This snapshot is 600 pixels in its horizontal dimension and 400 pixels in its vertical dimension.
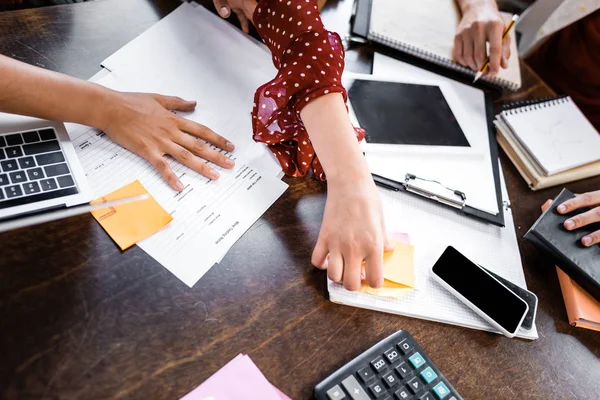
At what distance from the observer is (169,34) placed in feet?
2.52

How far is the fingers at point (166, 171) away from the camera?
597 millimetres

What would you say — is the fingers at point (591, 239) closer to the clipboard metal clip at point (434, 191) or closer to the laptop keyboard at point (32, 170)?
the clipboard metal clip at point (434, 191)

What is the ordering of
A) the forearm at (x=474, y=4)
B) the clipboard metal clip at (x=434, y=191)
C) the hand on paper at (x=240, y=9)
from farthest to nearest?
the forearm at (x=474, y=4)
the hand on paper at (x=240, y=9)
the clipboard metal clip at (x=434, y=191)

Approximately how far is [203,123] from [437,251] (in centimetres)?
39

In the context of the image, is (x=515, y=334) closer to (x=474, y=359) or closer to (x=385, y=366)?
(x=474, y=359)

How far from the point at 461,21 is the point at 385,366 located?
0.70 metres

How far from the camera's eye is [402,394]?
495 mm

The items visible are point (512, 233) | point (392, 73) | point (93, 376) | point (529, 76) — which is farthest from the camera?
point (529, 76)

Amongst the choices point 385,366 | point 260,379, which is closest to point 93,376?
point 260,379

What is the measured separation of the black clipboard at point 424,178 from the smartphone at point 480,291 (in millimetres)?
98

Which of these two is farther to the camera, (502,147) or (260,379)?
(502,147)

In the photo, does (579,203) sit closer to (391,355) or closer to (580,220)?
(580,220)

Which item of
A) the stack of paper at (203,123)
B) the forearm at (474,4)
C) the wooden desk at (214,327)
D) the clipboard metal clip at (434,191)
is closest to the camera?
the wooden desk at (214,327)

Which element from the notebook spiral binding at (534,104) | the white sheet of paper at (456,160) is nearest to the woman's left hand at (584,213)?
the white sheet of paper at (456,160)
